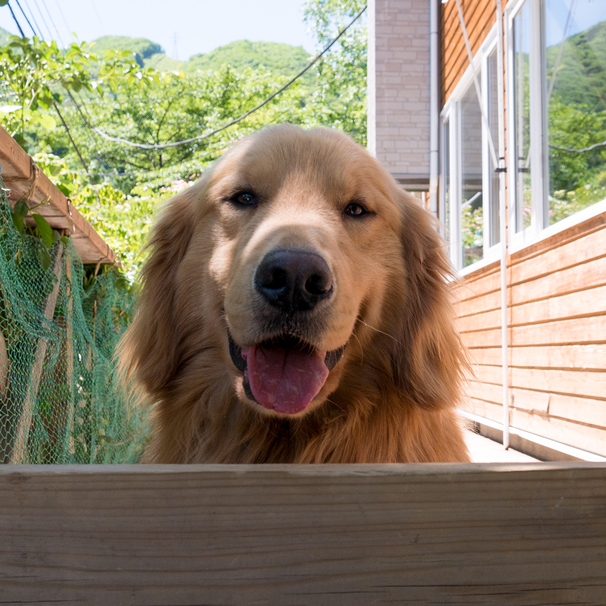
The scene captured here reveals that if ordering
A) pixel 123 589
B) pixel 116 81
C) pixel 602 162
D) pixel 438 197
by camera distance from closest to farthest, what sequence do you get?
pixel 123 589 → pixel 602 162 → pixel 116 81 → pixel 438 197

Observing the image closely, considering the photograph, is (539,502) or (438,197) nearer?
(539,502)

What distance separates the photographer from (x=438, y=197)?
9539 millimetres

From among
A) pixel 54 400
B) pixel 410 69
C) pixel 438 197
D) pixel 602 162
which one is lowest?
pixel 54 400

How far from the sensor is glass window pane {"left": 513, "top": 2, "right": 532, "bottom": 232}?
556 centimetres

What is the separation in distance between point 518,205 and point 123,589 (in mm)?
5507

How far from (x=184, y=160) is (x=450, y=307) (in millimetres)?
31457

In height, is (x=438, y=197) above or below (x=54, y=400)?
above

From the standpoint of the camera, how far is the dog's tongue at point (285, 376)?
199cm

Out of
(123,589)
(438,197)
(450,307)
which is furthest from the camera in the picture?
(438,197)

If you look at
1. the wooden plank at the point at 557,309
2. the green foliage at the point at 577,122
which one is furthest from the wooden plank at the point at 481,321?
the green foliage at the point at 577,122

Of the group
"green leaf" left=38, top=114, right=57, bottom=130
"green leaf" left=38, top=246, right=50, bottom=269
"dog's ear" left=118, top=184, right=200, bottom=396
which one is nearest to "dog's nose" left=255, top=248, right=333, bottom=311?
"dog's ear" left=118, top=184, right=200, bottom=396

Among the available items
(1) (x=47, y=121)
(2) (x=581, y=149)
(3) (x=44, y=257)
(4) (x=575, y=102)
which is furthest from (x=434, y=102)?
(3) (x=44, y=257)

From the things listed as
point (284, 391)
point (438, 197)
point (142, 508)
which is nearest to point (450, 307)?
point (284, 391)

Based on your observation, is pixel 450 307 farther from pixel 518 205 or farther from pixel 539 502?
pixel 518 205
